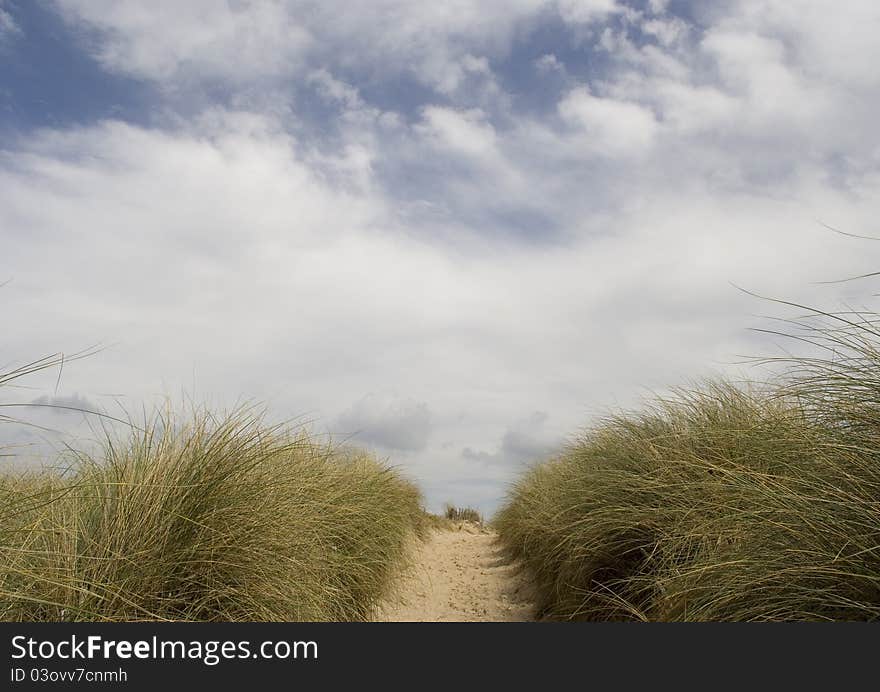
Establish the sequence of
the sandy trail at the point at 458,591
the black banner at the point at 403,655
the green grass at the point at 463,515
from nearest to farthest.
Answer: the black banner at the point at 403,655 → the sandy trail at the point at 458,591 → the green grass at the point at 463,515

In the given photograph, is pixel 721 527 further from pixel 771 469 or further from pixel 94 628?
pixel 94 628

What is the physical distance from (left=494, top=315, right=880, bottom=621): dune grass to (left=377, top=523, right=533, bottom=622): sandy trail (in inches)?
32.2

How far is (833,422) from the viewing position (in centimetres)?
305

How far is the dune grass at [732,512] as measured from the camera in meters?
2.52

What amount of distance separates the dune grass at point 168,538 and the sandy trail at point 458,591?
2.63 m

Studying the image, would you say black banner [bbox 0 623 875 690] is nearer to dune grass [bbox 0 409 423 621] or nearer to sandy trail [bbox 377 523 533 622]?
dune grass [bbox 0 409 423 621]

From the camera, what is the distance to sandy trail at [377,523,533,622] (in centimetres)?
686

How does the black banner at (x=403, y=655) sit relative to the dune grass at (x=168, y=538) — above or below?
below

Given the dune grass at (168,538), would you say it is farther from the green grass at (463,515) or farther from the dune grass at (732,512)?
the green grass at (463,515)

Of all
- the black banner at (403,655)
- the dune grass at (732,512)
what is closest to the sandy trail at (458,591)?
the dune grass at (732,512)

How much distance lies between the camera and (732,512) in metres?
3.62

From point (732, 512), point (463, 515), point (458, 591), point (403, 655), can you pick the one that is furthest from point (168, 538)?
point (463, 515)

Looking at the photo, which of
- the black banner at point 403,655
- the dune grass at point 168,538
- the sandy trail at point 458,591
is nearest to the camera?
the black banner at point 403,655

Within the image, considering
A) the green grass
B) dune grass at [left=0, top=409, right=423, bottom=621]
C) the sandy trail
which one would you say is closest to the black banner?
dune grass at [left=0, top=409, right=423, bottom=621]
